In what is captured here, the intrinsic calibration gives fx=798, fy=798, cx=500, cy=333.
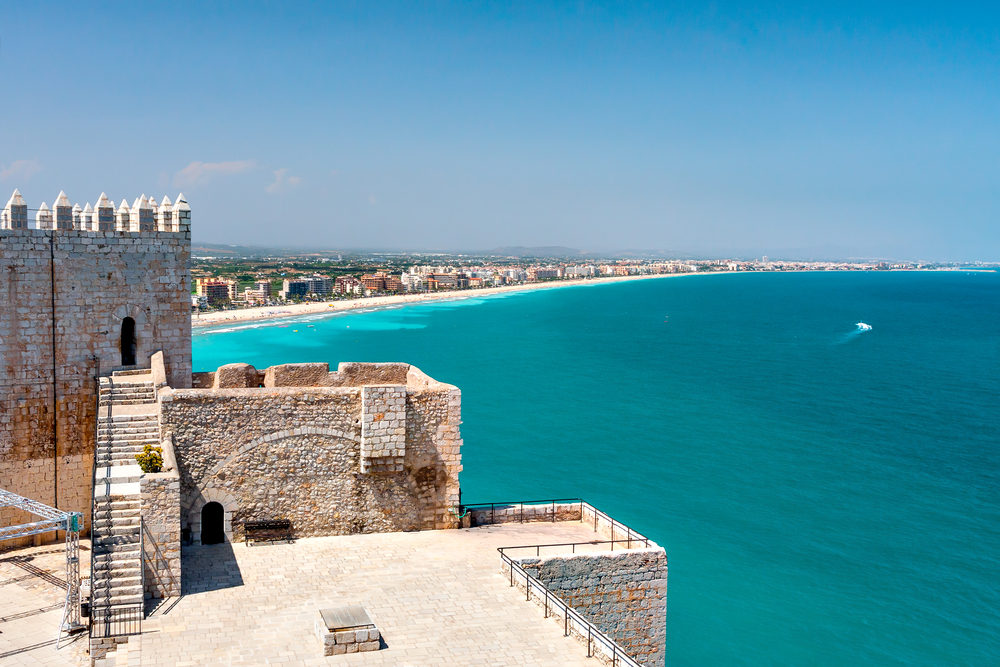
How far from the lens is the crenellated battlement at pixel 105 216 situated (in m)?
18.5

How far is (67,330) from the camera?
62.3ft

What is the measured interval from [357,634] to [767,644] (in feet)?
54.6

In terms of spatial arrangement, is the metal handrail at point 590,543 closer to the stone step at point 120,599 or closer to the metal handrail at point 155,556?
the metal handrail at point 155,556

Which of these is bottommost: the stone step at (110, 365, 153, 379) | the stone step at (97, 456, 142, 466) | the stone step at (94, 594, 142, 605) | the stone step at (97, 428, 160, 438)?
the stone step at (94, 594, 142, 605)

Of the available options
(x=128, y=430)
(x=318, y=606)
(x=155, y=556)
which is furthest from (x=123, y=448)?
(x=318, y=606)

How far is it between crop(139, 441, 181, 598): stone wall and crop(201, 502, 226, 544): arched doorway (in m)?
2.41

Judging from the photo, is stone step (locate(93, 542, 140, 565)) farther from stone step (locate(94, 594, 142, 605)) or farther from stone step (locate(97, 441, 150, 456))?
stone step (locate(97, 441, 150, 456))

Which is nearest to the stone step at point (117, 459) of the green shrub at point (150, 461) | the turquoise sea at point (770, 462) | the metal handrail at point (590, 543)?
the green shrub at point (150, 461)

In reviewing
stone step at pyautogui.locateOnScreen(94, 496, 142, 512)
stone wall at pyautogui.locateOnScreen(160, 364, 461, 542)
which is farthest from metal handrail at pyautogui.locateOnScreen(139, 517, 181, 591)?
stone wall at pyautogui.locateOnScreen(160, 364, 461, 542)

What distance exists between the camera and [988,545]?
3169 cm

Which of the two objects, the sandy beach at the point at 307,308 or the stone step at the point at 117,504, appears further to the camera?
the sandy beach at the point at 307,308

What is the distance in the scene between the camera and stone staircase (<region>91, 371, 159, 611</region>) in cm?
1334

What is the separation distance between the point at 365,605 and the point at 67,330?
10560 millimetres

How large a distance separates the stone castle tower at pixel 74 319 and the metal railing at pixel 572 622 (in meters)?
10.4
